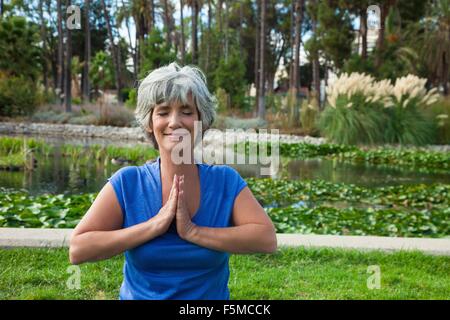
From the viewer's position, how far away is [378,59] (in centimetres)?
2064

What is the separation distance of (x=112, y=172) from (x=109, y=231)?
8.00m

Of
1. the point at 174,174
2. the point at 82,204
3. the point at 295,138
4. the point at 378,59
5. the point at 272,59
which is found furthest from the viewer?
the point at 272,59

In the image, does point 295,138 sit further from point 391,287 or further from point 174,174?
point 174,174

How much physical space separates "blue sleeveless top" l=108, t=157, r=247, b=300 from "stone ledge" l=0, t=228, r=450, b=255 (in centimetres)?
243

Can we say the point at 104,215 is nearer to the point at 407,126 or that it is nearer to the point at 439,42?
the point at 407,126

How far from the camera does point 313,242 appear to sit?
14.2 feet

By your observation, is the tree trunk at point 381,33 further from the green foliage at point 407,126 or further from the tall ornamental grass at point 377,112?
the green foliage at point 407,126

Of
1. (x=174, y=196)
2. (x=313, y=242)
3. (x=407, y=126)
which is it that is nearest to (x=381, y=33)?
(x=407, y=126)

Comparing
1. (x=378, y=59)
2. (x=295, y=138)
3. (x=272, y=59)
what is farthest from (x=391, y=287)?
(x=272, y=59)

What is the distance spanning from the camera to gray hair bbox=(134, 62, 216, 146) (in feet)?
5.84

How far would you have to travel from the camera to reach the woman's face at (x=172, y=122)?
1.80 m

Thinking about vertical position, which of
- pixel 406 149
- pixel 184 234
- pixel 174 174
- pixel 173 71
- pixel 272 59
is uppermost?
pixel 272 59

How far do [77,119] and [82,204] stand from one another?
Answer: 16.8m

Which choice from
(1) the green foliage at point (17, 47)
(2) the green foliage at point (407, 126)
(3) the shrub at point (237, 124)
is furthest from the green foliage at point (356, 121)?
(1) the green foliage at point (17, 47)
